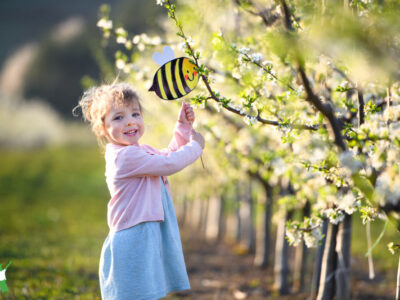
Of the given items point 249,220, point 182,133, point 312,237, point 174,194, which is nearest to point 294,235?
point 312,237

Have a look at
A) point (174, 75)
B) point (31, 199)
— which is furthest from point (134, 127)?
point (31, 199)

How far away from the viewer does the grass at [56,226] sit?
5.66 meters

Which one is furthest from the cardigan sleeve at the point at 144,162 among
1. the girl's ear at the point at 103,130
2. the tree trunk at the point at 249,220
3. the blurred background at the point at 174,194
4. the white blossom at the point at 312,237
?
the tree trunk at the point at 249,220

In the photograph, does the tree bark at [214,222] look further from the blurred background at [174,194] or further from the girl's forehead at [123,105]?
the girl's forehead at [123,105]

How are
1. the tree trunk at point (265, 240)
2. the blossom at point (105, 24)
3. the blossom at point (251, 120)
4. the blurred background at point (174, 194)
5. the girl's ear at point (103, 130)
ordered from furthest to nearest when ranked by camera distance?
the tree trunk at point (265, 240) → the blurred background at point (174, 194) → the blossom at point (105, 24) → the girl's ear at point (103, 130) → the blossom at point (251, 120)

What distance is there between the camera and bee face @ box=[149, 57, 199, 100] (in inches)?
119

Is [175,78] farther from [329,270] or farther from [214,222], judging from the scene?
[214,222]

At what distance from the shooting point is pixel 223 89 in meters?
5.75

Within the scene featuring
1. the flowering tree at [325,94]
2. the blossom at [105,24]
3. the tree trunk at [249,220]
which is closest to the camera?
the flowering tree at [325,94]

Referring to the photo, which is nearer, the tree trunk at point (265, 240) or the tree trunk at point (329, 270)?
the tree trunk at point (329, 270)

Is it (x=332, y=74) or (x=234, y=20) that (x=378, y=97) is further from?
(x=234, y=20)

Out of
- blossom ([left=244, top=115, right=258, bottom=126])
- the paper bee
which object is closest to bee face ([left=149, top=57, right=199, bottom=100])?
the paper bee

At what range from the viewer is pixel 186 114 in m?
3.40

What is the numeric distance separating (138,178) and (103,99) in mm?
720
